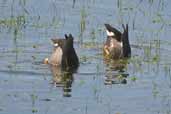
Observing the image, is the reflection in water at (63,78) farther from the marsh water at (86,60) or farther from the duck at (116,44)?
the duck at (116,44)

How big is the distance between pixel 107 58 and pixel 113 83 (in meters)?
2.75

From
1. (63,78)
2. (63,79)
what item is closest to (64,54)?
(63,78)

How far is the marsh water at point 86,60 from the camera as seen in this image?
1199 cm

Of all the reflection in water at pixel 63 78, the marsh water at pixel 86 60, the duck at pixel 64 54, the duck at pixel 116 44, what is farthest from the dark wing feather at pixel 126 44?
the reflection in water at pixel 63 78

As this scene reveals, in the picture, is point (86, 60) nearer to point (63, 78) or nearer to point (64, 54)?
point (64, 54)

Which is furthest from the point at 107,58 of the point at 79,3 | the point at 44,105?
the point at 44,105

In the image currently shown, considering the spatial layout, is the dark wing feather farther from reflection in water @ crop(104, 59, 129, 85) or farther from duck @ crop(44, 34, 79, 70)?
duck @ crop(44, 34, 79, 70)

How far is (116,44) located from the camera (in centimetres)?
1736

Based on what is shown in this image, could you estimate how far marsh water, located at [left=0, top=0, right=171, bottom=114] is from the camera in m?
12.0

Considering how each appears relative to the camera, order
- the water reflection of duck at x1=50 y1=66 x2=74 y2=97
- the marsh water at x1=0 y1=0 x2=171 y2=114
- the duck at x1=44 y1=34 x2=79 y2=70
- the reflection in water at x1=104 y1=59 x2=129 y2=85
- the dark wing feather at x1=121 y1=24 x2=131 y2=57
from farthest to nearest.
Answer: the dark wing feather at x1=121 y1=24 x2=131 y2=57, the duck at x1=44 y1=34 x2=79 y2=70, the reflection in water at x1=104 y1=59 x2=129 y2=85, the water reflection of duck at x1=50 y1=66 x2=74 y2=97, the marsh water at x1=0 y1=0 x2=171 y2=114

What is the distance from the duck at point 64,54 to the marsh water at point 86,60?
0.73 feet

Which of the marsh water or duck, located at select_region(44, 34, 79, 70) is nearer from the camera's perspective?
the marsh water

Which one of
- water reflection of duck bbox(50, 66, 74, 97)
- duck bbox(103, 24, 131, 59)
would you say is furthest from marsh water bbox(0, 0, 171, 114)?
duck bbox(103, 24, 131, 59)

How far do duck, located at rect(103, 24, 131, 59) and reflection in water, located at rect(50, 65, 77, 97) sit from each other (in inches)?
61.0
